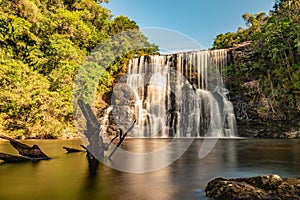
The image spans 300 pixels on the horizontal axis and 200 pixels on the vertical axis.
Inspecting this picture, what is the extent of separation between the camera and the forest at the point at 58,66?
15000 millimetres

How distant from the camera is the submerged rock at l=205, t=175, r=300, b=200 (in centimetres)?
286

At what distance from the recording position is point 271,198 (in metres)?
2.80

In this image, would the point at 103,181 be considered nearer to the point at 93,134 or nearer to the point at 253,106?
the point at 93,134

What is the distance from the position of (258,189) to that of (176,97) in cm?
1843

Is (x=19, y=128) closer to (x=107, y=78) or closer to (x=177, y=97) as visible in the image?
(x=107, y=78)

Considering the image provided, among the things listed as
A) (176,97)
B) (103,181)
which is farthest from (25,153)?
(176,97)

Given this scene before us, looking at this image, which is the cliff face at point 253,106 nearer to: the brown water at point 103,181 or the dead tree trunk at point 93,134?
the brown water at point 103,181

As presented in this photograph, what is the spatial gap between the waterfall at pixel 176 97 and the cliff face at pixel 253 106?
81cm

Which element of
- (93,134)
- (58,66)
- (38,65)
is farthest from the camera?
(58,66)

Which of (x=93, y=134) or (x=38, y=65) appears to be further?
(x=38, y=65)

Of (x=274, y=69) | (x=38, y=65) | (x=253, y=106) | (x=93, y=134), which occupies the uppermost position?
(x=274, y=69)

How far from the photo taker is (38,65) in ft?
56.2

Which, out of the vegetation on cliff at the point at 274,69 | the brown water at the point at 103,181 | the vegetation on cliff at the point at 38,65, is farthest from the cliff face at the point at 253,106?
the brown water at the point at 103,181

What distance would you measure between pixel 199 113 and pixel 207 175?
15.3 meters
